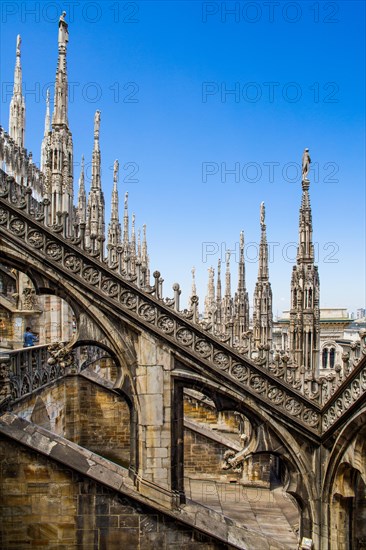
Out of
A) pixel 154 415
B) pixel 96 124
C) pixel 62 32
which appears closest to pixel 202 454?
pixel 154 415

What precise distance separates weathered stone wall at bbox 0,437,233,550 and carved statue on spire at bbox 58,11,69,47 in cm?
1062

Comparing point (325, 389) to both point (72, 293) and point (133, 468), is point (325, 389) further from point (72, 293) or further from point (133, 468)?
point (72, 293)

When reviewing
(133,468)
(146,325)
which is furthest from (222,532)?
(146,325)

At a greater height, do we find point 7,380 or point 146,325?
point 146,325

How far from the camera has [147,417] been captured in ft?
29.2

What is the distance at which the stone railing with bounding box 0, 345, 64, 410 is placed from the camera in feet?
31.2

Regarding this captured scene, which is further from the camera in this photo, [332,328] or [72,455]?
[332,328]

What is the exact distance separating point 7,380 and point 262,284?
44.9 ft

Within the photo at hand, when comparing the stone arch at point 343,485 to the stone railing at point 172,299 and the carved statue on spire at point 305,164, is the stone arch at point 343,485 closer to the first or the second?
the stone railing at point 172,299

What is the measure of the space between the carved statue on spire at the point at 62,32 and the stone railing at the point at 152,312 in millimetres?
6885

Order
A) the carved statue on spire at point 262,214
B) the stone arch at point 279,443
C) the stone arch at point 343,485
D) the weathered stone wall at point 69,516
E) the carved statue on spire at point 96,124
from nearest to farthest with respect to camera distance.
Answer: the stone arch at point 343,485 → the weathered stone wall at point 69,516 → the stone arch at point 279,443 → the carved statue on spire at point 262,214 → the carved statue on spire at point 96,124

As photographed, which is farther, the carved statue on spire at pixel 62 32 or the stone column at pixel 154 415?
the carved statue on spire at pixel 62 32

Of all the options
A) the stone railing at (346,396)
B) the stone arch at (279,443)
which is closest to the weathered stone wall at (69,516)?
the stone arch at (279,443)

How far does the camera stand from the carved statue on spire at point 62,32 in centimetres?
1319
